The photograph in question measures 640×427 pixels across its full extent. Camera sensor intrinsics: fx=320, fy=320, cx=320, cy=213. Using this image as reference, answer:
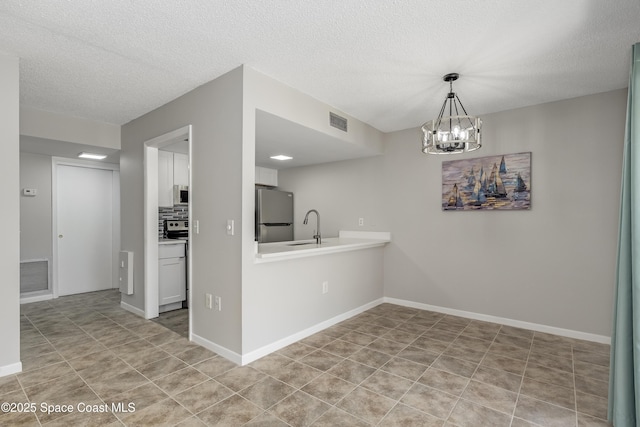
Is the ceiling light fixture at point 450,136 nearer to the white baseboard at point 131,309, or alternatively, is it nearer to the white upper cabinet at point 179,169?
the white upper cabinet at point 179,169

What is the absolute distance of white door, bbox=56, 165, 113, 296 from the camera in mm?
4953

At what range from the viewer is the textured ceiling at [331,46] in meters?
1.90

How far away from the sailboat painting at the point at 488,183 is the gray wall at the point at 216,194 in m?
2.66

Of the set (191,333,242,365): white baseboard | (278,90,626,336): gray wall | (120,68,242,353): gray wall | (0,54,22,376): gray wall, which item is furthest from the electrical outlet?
(278,90,626,336): gray wall

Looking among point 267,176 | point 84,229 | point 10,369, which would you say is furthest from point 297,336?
point 84,229

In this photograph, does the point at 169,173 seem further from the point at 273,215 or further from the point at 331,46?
the point at 331,46

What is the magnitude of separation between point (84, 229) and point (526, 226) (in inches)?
248

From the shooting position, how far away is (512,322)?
3.60 metres

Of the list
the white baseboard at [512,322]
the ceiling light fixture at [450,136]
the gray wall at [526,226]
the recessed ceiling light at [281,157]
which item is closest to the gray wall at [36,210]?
the recessed ceiling light at [281,157]

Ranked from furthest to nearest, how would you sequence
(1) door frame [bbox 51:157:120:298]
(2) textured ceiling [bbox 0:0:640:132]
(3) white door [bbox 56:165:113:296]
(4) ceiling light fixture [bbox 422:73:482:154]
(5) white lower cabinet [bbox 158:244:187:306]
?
(3) white door [bbox 56:165:113:296] < (1) door frame [bbox 51:157:120:298] < (5) white lower cabinet [bbox 158:244:187:306] < (4) ceiling light fixture [bbox 422:73:482:154] < (2) textured ceiling [bbox 0:0:640:132]

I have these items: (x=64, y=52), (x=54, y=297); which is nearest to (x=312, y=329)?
(x=64, y=52)

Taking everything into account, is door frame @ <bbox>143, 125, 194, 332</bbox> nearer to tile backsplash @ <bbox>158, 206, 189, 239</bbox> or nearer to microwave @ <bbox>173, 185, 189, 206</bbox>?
microwave @ <bbox>173, 185, 189, 206</bbox>

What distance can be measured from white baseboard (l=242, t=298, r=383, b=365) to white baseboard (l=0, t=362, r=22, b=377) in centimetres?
171

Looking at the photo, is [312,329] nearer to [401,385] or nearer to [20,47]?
[401,385]
